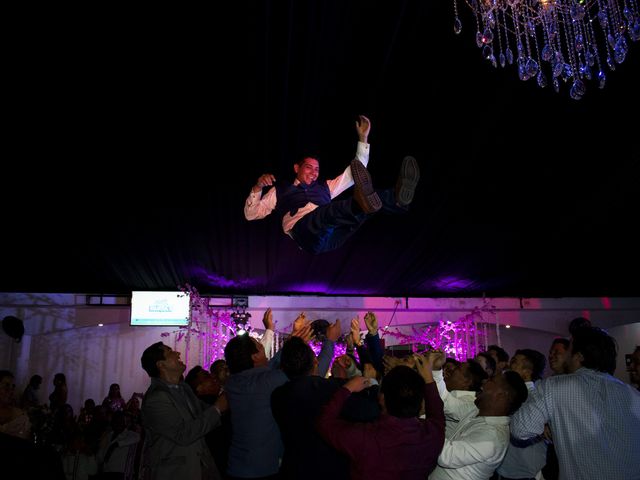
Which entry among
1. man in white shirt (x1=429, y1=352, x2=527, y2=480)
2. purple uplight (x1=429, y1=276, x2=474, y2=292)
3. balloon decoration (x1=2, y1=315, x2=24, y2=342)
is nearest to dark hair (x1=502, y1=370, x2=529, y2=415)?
man in white shirt (x1=429, y1=352, x2=527, y2=480)

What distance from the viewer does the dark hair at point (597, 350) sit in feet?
7.42

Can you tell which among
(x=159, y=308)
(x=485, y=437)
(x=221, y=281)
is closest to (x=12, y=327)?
(x=159, y=308)

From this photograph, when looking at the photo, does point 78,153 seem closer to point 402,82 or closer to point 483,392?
point 402,82

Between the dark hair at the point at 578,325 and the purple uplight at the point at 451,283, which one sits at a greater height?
the purple uplight at the point at 451,283

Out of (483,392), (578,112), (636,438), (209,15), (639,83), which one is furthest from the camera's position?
(578,112)

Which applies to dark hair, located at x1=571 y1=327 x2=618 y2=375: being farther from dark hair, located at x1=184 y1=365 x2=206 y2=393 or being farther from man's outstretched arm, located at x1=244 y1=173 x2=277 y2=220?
man's outstretched arm, located at x1=244 y1=173 x2=277 y2=220

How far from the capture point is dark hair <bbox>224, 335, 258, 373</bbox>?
8.84 ft

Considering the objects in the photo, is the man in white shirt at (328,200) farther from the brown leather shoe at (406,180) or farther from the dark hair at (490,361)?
the dark hair at (490,361)

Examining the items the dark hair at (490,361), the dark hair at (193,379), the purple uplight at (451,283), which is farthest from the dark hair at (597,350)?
the purple uplight at (451,283)

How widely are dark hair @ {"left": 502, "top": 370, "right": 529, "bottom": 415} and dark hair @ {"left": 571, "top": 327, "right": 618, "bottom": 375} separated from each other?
278mm

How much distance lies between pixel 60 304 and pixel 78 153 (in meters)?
5.35

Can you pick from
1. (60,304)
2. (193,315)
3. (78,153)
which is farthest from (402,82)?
(60,304)

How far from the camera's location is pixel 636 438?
86.0 inches

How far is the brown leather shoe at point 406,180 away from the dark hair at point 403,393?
1.76 m
